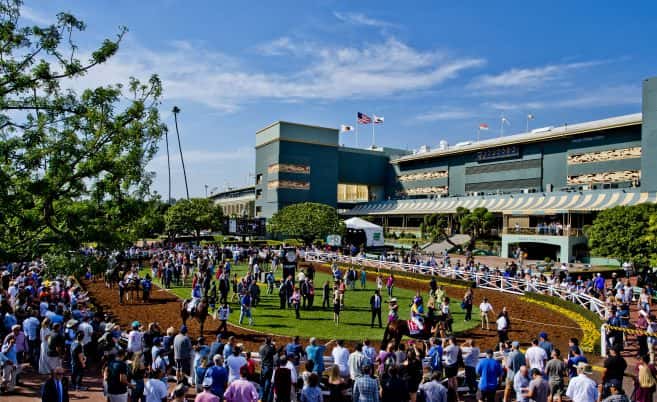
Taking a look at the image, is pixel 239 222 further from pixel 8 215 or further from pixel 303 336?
pixel 8 215

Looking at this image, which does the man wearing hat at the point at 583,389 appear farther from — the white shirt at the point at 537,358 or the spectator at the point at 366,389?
the spectator at the point at 366,389

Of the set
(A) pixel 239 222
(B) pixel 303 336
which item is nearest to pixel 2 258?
(B) pixel 303 336

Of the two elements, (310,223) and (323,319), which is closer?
(323,319)

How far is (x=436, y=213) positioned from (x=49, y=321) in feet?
180

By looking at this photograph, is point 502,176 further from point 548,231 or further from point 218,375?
point 218,375

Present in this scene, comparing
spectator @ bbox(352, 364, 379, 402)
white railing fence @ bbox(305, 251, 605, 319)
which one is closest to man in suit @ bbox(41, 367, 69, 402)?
spectator @ bbox(352, 364, 379, 402)

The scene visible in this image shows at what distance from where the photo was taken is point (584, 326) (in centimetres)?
1761

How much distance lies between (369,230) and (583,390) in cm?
4137

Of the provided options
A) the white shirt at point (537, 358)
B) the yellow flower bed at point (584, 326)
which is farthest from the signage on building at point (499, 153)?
the white shirt at point (537, 358)

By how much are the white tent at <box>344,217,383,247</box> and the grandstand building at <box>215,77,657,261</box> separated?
13.6m

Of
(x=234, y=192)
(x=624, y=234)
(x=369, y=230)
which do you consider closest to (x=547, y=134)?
(x=369, y=230)

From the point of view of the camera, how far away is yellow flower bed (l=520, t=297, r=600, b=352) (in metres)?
14.7

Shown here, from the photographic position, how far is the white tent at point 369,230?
155 feet

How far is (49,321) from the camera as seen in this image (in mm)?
10969
